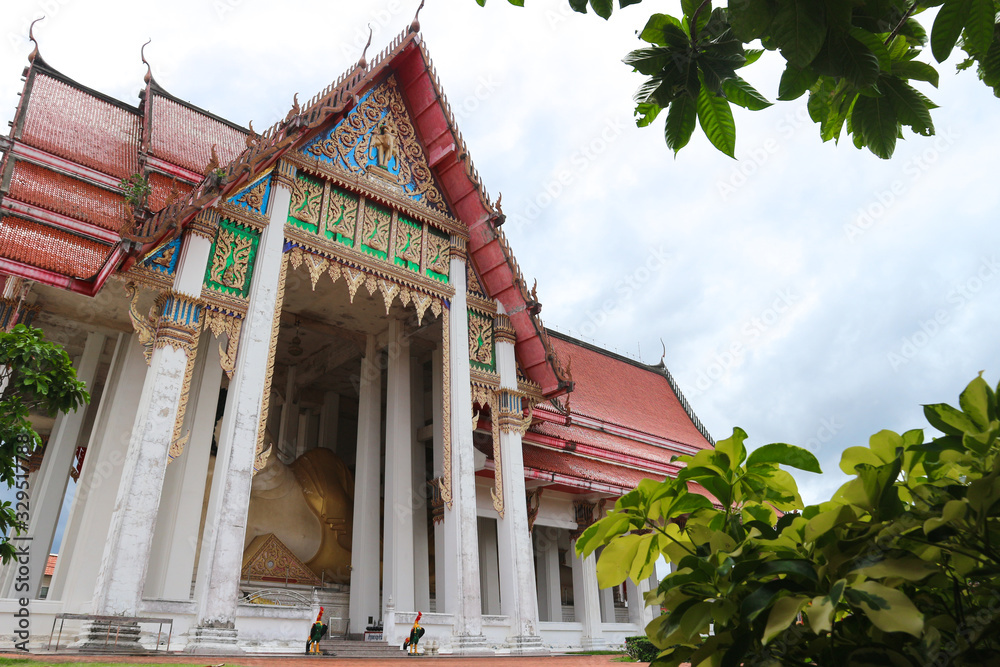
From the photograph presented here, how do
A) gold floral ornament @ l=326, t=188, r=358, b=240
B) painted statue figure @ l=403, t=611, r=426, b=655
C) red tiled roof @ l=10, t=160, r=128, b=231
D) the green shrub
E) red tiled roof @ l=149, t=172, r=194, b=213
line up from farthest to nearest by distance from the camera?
gold floral ornament @ l=326, t=188, r=358, b=240, red tiled roof @ l=149, t=172, r=194, b=213, red tiled roof @ l=10, t=160, r=128, b=231, the green shrub, painted statue figure @ l=403, t=611, r=426, b=655

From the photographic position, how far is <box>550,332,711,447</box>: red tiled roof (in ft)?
48.3

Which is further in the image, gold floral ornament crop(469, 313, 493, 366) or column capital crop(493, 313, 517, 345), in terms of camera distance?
column capital crop(493, 313, 517, 345)

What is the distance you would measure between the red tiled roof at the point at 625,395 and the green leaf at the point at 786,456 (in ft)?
41.3

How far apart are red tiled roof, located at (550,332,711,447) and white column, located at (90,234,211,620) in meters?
8.37

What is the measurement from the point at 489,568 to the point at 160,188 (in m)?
7.26

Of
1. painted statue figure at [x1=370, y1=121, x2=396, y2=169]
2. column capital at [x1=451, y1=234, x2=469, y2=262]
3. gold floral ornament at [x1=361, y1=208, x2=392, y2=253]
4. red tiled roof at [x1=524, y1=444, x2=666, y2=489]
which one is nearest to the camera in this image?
gold floral ornament at [x1=361, y1=208, x2=392, y2=253]

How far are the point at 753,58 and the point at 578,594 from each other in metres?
10.7

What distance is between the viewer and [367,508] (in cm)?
920

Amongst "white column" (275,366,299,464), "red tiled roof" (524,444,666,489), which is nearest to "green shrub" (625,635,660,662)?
"red tiled roof" (524,444,666,489)

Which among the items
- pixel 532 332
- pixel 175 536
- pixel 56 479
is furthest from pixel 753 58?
pixel 56 479

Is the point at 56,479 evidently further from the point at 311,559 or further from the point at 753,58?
the point at 753,58

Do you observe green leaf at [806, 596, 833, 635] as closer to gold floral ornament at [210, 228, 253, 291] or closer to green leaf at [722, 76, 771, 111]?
green leaf at [722, 76, 771, 111]

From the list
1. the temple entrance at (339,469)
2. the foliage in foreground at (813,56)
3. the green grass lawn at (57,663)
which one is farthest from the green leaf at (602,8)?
the temple entrance at (339,469)

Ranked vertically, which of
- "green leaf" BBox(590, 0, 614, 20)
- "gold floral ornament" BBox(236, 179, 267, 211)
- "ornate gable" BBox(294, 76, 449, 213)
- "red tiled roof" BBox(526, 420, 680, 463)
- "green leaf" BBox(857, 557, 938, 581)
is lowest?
"green leaf" BBox(857, 557, 938, 581)
